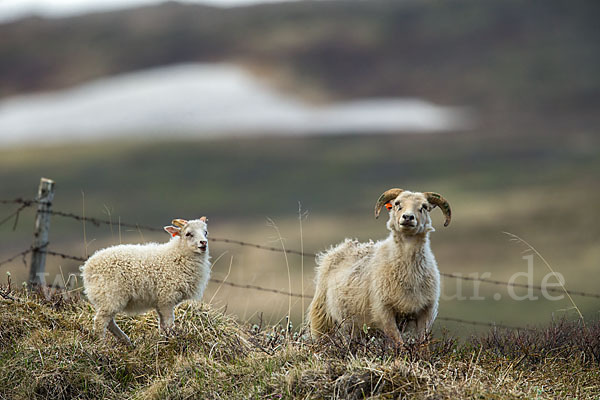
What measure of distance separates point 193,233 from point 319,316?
6.54 feet

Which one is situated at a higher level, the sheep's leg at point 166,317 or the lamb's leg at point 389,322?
the lamb's leg at point 389,322

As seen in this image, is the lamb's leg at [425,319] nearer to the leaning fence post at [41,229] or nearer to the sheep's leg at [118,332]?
the sheep's leg at [118,332]

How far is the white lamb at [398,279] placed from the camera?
819 cm

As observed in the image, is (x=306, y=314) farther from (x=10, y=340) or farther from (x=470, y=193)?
(x=470, y=193)

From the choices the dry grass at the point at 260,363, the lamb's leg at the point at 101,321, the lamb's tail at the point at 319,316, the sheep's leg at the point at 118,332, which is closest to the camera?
the dry grass at the point at 260,363

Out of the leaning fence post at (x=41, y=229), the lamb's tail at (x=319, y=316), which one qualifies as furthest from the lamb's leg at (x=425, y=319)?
the leaning fence post at (x=41, y=229)

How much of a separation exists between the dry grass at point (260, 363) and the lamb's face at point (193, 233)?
0.79 metres

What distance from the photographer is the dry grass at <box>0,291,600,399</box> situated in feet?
21.6

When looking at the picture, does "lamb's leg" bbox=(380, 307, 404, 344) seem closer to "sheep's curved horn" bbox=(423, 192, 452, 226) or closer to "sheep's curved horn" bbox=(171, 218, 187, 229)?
"sheep's curved horn" bbox=(423, 192, 452, 226)

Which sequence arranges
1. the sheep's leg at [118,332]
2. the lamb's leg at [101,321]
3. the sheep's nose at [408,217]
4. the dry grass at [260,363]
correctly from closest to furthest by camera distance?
the dry grass at [260,363]
the lamb's leg at [101,321]
the sheep's leg at [118,332]
the sheep's nose at [408,217]

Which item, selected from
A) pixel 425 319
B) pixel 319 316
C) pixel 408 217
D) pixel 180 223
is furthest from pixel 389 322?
pixel 180 223

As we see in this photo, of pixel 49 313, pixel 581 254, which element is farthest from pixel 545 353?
pixel 581 254

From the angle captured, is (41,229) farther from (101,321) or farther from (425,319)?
(425,319)

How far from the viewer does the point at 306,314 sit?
32.4ft
